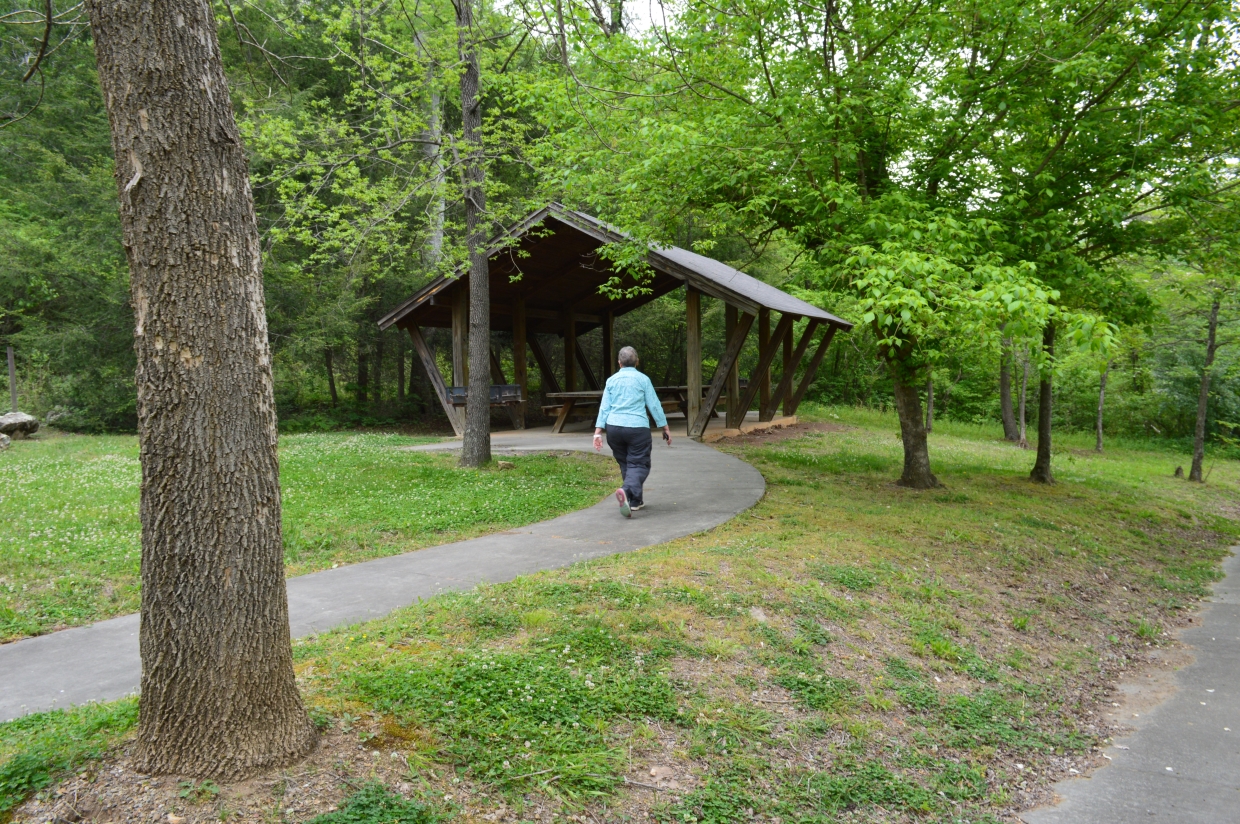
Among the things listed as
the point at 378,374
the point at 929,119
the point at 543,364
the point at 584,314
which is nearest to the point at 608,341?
the point at 584,314

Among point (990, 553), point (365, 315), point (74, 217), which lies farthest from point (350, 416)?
point (990, 553)

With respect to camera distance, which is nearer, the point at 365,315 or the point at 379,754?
the point at 379,754

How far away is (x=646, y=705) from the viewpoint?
3945 mm

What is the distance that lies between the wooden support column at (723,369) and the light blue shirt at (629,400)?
728 cm

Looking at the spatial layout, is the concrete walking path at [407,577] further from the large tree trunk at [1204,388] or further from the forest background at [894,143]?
the large tree trunk at [1204,388]

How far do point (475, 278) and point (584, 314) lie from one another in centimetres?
1203

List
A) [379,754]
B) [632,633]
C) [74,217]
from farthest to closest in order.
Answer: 1. [74,217]
2. [632,633]
3. [379,754]

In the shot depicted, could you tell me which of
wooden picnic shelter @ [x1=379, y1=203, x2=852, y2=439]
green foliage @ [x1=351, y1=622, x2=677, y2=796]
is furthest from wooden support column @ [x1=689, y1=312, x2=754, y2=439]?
green foliage @ [x1=351, y1=622, x2=677, y2=796]

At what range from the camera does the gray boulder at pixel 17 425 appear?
17734 mm

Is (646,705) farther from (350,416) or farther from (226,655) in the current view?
(350,416)

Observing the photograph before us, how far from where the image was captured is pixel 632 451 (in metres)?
8.20

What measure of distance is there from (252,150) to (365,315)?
22.3 ft

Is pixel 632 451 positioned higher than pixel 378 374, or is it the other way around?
pixel 378 374

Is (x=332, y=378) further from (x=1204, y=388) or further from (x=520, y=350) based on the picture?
(x=1204, y=388)
